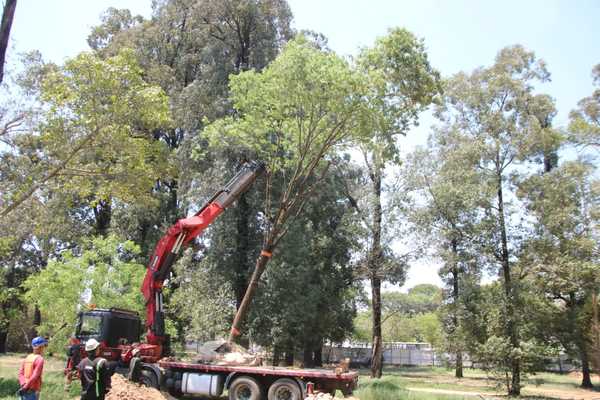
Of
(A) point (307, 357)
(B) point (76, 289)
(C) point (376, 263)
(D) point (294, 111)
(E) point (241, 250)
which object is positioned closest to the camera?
(D) point (294, 111)

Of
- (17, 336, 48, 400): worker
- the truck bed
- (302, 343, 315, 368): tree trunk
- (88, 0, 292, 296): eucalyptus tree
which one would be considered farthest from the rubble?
(302, 343, 315, 368): tree trunk

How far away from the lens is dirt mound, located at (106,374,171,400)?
12047 mm

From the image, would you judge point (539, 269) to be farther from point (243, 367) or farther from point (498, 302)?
point (243, 367)

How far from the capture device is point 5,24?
10102 mm

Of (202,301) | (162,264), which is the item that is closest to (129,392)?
(162,264)

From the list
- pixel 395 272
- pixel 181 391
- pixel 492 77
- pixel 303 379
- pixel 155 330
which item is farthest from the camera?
pixel 395 272

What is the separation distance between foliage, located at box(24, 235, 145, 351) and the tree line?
0.08 m

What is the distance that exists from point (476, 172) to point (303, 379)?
15935 mm

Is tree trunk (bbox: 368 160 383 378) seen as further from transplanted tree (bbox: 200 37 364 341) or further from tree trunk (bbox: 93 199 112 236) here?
tree trunk (bbox: 93 199 112 236)

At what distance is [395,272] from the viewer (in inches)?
1099

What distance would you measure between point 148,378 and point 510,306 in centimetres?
1706

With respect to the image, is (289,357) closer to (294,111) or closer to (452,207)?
(452,207)

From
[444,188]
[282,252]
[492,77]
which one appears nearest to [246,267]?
[282,252]

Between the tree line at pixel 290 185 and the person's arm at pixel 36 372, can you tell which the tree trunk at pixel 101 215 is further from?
the person's arm at pixel 36 372
